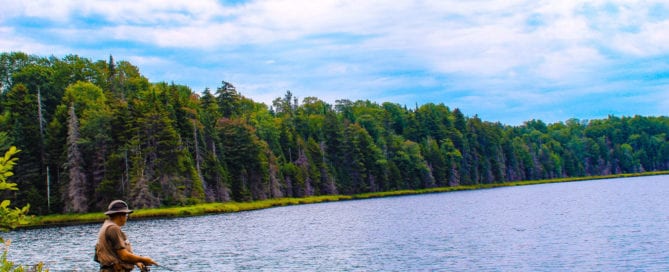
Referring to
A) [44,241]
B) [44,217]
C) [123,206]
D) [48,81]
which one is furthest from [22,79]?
[123,206]

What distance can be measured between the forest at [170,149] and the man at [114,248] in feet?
262

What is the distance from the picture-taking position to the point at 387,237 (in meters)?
48.8

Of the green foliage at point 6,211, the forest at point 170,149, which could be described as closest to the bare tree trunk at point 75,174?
the forest at point 170,149

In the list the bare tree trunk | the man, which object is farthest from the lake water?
the man

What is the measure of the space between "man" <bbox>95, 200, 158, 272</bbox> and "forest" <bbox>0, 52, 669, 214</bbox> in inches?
3146

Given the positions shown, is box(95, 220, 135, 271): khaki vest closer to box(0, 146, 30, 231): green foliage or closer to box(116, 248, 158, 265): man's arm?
box(116, 248, 158, 265): man's arm

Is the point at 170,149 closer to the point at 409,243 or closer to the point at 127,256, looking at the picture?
the point at 409,243

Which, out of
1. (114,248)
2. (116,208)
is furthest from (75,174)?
(114,248)

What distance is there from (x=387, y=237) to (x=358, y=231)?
6008 mm

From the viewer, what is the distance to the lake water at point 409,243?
33.7 metres

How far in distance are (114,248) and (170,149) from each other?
8475 cm

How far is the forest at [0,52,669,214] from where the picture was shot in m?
91.2

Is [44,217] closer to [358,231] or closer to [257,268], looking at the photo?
[358,231]

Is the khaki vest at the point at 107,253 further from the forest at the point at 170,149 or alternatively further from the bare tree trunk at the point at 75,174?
the bare tree trunk at the point at 75,174
